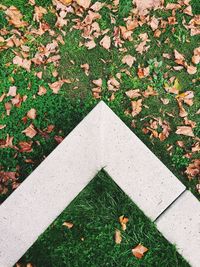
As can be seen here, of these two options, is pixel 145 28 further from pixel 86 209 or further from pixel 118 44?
pixel 86 209

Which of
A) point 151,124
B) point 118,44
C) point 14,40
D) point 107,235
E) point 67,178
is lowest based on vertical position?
point 107,235

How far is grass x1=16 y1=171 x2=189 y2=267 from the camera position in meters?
3.59

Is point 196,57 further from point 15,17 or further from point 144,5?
point 15,17

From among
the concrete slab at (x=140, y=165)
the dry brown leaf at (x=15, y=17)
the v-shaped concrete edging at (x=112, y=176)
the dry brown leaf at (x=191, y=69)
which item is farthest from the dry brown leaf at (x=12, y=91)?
the dry brown leaf at (x=191, y=69)

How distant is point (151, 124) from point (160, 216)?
0.96 meters

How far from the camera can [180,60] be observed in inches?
167

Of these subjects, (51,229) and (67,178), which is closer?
(67,178)

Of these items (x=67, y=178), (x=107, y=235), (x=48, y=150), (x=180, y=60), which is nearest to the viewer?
(x=67, y=178)

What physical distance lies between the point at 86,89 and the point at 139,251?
1642 millimetres

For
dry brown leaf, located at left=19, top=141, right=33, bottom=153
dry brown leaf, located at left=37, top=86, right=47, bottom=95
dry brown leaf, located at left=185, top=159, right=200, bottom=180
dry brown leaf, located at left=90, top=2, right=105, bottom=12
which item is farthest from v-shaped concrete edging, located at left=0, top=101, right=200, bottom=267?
dry brown leaf, located at left=90, top=2, right=105, bottom=12

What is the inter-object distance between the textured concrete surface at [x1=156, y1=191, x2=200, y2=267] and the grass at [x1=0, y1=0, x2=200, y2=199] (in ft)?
1.51

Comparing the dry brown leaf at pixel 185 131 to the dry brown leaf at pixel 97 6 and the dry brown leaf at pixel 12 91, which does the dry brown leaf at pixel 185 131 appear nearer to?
the dry brown leaf at pixel 97 6

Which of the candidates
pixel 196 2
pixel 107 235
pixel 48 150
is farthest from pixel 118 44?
pixel 107 235

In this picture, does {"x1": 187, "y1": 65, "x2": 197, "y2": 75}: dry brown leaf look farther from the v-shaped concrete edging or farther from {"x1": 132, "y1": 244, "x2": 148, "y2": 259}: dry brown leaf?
{"x1": 132, "y1": 244, "x2": 148, "y2": 259}: dry brown leaf
